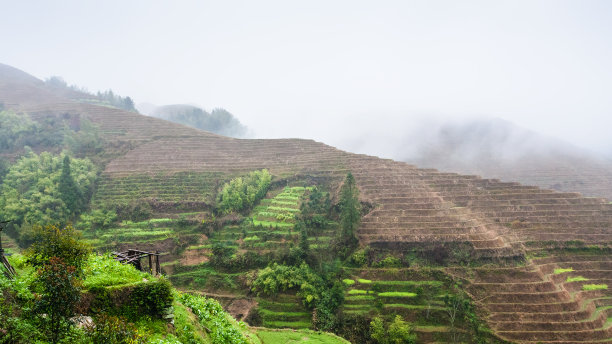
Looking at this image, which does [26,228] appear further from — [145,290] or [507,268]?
[507,268]

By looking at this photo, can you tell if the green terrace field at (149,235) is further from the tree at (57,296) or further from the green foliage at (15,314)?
the tree at (57,296)

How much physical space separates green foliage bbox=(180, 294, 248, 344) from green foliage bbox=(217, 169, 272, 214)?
927 inches

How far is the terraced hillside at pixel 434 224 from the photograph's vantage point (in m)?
24.7

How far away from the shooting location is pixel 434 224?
31625 mm

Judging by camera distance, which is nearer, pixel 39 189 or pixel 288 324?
pixel 288 324

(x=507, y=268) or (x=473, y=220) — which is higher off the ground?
(x=473, y=220)

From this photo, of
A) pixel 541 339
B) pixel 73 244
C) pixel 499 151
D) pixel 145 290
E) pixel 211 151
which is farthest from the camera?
pixel 499 151

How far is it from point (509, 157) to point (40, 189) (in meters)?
76.5

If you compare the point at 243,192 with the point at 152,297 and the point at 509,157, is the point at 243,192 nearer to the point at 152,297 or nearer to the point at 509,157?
the point at 152,297

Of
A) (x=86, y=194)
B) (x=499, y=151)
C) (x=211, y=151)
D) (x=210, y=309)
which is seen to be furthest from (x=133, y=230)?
(x=499, y=151)

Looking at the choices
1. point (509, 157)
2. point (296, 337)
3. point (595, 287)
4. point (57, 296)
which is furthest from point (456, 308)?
point (509, 157)

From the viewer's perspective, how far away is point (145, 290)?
864 centimetres

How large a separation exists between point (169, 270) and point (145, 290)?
22638mm

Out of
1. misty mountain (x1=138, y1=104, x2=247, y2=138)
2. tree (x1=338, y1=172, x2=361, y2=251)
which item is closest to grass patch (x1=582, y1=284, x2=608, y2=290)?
tree (x1=338, y1=172, x2=361, y2=251)
